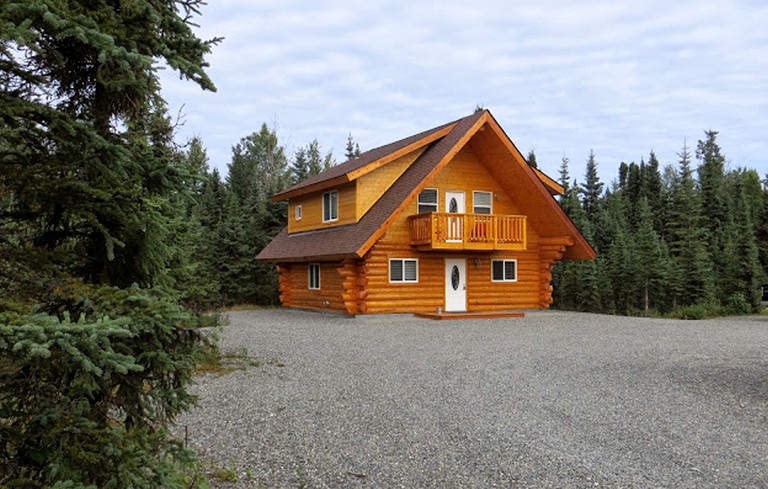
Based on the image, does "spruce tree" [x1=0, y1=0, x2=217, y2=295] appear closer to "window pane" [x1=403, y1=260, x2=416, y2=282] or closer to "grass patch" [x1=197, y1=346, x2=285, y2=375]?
"grass patch" [x1=197, y1=346, x2=285, y2=375]

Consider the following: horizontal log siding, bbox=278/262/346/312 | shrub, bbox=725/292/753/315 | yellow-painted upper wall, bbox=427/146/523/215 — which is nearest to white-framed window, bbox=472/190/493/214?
yellow-painted upper wall, bbox=427/146/523/215

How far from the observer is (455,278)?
67.7ft

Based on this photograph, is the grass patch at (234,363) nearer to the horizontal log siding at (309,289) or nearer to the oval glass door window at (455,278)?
the horizontal log siding at (309,289)

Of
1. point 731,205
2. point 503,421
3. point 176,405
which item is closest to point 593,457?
point 503,421

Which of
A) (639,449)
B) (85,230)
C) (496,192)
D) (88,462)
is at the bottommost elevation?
(639,449)

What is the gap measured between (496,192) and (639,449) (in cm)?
1624

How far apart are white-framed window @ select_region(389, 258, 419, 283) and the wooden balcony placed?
0.71 meters

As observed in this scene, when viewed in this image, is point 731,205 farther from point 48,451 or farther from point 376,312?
point 48,451

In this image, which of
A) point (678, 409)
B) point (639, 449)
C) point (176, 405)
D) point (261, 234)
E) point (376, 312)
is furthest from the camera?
point (261, 234)

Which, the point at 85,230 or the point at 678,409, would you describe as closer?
the point at 85,230

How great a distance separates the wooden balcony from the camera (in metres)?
18.7

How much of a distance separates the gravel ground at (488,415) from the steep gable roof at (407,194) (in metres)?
5.55

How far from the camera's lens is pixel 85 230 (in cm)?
402

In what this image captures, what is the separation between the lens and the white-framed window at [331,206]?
21141 millimetres
